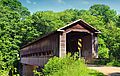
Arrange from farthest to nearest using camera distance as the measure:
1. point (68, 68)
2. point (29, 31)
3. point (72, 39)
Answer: point (29, 31), point (72, 39), point (68, 68)

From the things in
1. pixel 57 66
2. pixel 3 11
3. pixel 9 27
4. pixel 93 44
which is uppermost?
pixel 3 11

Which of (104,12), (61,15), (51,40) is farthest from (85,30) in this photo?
(104,12)

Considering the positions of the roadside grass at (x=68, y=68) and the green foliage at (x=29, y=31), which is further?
the green foliage at (x=29, y=31)

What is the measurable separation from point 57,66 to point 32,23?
37376mm

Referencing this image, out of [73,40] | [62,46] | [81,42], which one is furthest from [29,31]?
[62,46]

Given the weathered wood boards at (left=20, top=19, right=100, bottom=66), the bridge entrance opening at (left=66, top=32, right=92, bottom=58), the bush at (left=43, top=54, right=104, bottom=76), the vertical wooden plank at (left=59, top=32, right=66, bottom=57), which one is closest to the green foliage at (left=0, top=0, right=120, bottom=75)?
the bridge entrance opening at (left=66, top=32, right=92, bottom=58)

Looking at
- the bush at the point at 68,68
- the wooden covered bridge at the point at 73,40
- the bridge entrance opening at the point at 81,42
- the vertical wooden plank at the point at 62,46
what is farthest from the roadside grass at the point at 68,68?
the bridge entrance opening at the point at 81,42

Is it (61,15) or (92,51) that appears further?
(61,15)

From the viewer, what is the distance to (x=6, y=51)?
4591cm

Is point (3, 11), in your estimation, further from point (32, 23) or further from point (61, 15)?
point (61, 15)

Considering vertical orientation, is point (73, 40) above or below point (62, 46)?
above

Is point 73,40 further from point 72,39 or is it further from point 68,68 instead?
point 68,68

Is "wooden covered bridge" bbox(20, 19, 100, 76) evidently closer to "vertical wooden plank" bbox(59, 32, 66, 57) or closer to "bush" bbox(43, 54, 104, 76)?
"vertical wooden plank" bbox(59, 32, 66, 57)

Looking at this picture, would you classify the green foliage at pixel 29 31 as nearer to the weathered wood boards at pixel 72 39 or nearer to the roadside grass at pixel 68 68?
the weathered wood boards at pixel 72 39
